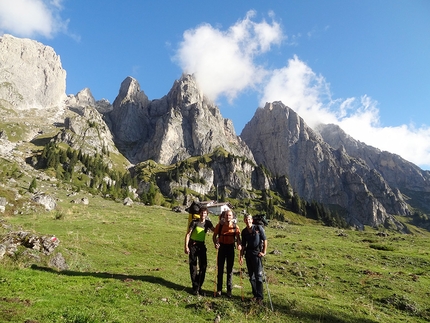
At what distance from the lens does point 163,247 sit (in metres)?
27.4

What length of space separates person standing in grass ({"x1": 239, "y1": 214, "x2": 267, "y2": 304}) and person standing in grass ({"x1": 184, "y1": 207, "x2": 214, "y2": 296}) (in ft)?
6.75

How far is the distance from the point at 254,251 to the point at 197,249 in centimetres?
286

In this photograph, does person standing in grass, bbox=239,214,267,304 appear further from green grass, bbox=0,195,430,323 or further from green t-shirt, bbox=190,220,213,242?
green t-shirt, bbox=190,220,213,242

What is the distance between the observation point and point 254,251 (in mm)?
13289

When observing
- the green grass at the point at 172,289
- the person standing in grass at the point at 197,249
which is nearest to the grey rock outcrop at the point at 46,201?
the green grass at the point at 172,289

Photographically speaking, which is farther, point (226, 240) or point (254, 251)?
point (226, 240)

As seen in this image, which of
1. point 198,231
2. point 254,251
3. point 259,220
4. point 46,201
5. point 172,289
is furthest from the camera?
point 46,201

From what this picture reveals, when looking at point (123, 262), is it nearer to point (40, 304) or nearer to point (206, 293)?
point (206, 293)

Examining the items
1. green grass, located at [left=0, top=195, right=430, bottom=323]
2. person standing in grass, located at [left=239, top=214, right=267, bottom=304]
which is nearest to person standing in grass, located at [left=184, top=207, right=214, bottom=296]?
green grass, located at [left=0, top=195, right=430, bottom=323]

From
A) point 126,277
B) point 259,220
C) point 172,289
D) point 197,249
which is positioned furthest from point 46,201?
point 259,220

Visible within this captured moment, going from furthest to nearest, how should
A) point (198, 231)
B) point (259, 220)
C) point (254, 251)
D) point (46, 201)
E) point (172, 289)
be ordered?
1. point (46, 201)
2. point (259, 220)
3. point (198, 231)
4. point (172, 289)
5. point (254, 251)

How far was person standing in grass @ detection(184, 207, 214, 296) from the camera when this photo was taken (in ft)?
43.4

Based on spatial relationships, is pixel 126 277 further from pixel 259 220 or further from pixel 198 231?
pixel 259 220

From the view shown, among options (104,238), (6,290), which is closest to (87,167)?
(104,238)
